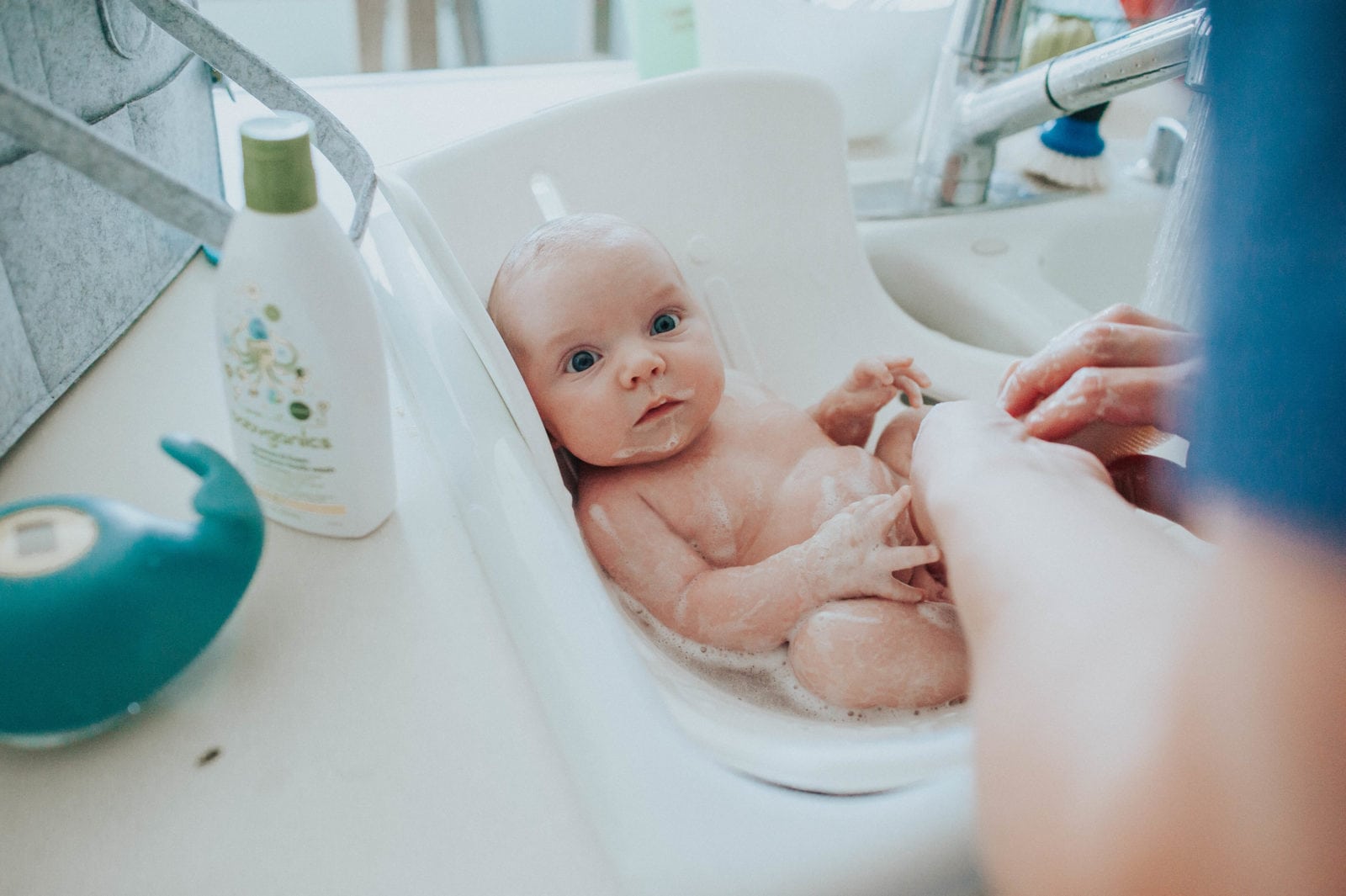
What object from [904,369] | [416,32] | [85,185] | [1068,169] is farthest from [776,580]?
[416,32]

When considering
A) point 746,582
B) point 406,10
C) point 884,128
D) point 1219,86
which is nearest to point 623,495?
point 746,582

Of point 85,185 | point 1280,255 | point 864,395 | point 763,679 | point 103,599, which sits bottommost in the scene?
point 763,679

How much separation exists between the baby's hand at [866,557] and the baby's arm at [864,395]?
0.68 ft

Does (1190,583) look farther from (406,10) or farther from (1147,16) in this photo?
(406,10)

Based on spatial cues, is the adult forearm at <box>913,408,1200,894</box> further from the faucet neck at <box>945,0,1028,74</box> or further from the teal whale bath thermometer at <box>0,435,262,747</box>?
the faucet neck at <box>945,0,1028,74</box>

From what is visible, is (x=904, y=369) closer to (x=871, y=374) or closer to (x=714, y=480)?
(x=871, y=374)

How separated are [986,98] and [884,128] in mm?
362

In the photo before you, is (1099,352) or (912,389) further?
(912,389)

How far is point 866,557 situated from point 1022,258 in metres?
0.66

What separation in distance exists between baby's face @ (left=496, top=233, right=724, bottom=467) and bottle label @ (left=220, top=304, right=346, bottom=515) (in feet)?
0.69

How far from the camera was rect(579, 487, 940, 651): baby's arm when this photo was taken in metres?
0.66

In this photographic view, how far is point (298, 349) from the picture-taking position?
0.54 m

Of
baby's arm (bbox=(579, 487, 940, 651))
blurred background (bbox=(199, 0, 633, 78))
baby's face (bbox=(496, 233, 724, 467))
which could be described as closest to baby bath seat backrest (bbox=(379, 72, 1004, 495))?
baby's face (bbox=(496, 233, 724, 467))

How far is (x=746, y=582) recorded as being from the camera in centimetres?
68
